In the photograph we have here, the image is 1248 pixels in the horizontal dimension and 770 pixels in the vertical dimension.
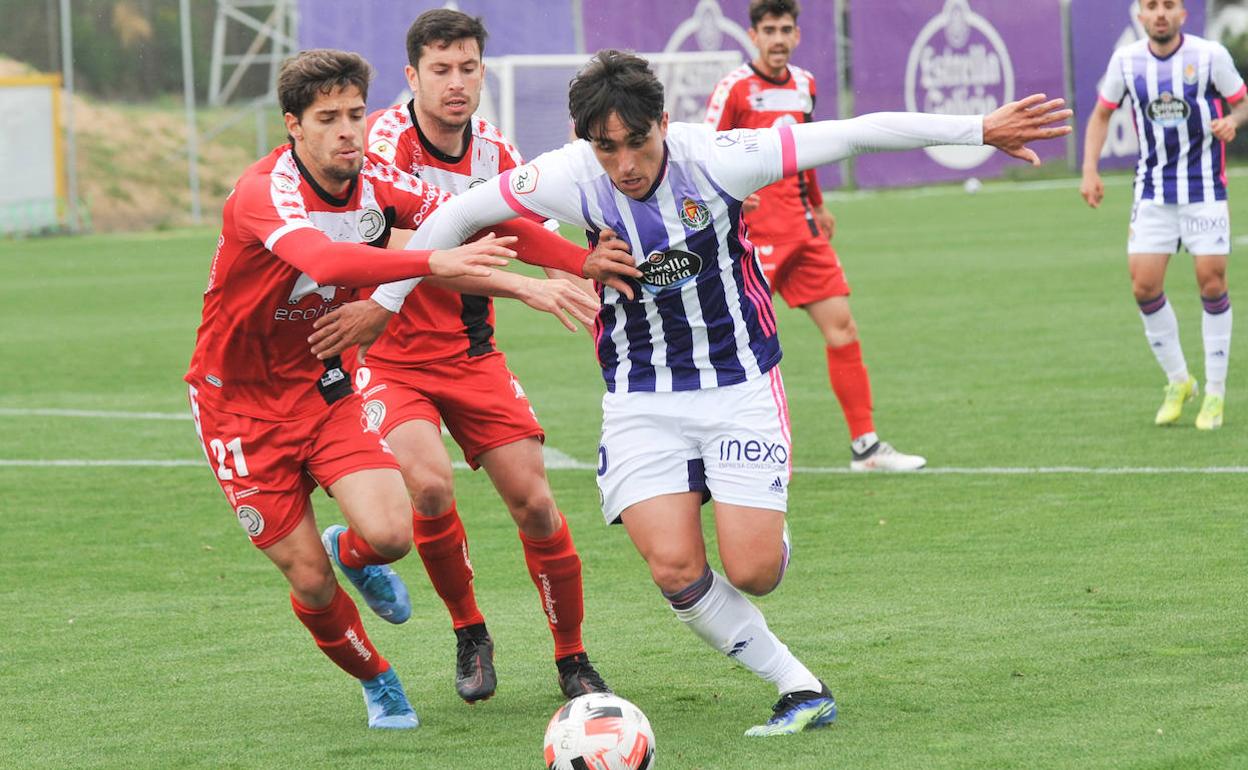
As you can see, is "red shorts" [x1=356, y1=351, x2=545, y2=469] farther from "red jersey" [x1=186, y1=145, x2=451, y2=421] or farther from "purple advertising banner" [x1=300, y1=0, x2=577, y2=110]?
"purple advertising banner" [x1=300, y1=0, x2=577, y2=110]

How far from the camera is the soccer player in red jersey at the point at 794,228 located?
30.7 ft

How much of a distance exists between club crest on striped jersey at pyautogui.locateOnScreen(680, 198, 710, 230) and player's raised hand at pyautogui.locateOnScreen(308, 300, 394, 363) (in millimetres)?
947

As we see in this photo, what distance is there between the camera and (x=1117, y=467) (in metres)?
8.73

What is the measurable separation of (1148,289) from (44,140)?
21.8 m

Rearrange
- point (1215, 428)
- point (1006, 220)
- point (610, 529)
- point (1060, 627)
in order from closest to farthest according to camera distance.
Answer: point (1060, 627) → point (610, 529) → point (1215, 428) → point (1006, 220)

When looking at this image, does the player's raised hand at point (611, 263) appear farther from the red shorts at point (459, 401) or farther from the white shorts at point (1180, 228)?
the white shorts at point (1180, 228)

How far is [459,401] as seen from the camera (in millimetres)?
5902

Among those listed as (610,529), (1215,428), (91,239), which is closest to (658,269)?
(610,529)

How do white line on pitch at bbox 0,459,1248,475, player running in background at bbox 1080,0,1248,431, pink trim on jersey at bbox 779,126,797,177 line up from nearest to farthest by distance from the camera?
pink trim on jersey at bbox 779,126,797,177 < white line on pitch at bbox 0,459,1248,475 < player running in background at bbox 1080,0,1248,431

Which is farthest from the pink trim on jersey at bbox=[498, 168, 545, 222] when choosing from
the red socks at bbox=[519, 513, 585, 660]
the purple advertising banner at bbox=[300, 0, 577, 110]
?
the purple advertising banner at bbox=[300, 0, 577, 110]

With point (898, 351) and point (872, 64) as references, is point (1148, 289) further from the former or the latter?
point (872, 64)

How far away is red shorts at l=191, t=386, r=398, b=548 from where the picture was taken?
17.2 ft

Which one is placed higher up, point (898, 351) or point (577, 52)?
point (577, 52)

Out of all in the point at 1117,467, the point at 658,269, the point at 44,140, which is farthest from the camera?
the point at 44,140
